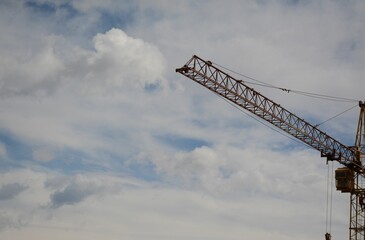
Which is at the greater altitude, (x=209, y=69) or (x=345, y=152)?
(x=209, y=69)

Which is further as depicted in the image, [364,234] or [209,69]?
[364,234]

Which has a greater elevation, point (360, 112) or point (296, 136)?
point (360, 112)

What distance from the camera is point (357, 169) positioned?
77.2 m

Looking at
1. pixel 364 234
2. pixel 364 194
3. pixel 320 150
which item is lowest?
pixel 364 234

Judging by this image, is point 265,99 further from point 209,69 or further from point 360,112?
point 360,112

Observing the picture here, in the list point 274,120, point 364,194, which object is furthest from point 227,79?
point 364,194

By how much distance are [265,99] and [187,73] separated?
1255 cm

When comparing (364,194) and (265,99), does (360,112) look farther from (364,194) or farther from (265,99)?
(265,99)

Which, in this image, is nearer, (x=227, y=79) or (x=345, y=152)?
(x=227, y=79)

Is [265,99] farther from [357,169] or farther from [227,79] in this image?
[357,169]

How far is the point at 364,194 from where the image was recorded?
7681 cm

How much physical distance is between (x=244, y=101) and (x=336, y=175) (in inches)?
853

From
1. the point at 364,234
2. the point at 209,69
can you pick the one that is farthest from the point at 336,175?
the point at 209,69

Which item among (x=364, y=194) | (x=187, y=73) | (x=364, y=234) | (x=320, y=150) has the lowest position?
(x=364, y=234)
